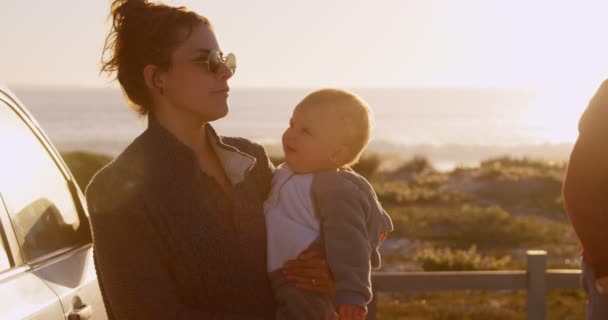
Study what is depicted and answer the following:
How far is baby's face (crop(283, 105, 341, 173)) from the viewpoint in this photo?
4117 mm

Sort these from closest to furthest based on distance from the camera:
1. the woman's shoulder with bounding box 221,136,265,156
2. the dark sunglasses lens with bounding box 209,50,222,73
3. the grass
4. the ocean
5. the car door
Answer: the car door < the dark sunglasses lens with bounding box 209,50,222,73 < the woman's shoulder with bounding box 221,136,265,156 < the grass < the ocean

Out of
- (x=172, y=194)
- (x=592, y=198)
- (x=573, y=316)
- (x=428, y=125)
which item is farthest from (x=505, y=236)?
(x=428, y=125)

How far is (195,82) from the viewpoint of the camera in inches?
145

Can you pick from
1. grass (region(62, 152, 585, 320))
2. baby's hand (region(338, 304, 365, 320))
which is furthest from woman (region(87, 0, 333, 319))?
grass (region(62, 152, 585, 320))

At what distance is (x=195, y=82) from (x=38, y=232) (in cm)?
83

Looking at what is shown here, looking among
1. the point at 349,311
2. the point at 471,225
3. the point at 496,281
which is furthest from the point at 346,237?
the point at 471,225

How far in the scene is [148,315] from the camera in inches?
133

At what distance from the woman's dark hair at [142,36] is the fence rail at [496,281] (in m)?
4.47

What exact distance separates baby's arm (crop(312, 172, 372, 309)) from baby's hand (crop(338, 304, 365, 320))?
1 cm

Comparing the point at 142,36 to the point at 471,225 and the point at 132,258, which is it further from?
the point at 471,225

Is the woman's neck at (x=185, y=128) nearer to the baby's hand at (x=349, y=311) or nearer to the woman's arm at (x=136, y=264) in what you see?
the woman's arm at (x=136, y=264)

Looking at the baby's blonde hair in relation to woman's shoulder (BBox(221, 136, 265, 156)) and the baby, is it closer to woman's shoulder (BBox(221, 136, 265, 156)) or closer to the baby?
the baby

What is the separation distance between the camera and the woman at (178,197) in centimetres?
338

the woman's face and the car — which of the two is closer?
the car
